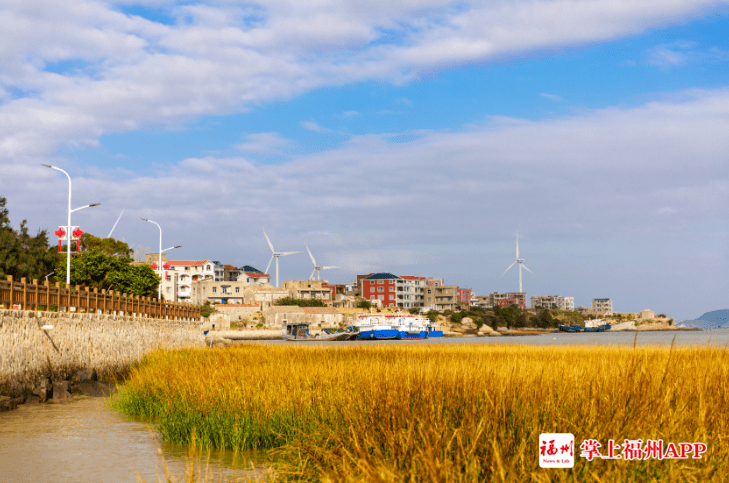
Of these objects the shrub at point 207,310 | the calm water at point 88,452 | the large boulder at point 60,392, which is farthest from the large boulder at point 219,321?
the calm water at point 88,452

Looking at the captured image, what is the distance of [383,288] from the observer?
196375 mm

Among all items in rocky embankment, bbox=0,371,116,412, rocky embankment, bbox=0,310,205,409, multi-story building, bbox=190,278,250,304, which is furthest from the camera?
multi-story building, bbox=190,278,250,304

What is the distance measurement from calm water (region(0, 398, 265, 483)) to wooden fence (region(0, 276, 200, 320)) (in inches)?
299

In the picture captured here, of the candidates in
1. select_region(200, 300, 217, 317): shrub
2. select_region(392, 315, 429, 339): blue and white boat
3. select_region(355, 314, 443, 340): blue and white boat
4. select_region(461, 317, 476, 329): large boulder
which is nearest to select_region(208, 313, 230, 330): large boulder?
select_region(200, 300, 217, 317): shrub

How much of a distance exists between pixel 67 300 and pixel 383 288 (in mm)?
163341

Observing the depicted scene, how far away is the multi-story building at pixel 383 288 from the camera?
19512 centimetres

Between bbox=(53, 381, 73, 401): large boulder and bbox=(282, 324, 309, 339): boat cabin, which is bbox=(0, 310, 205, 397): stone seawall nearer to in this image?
bbox=(53, 381, 73, 401): large boulder

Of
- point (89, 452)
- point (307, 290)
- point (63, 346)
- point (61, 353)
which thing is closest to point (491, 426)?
point (89, 452)

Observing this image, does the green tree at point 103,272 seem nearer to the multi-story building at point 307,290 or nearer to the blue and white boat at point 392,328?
the blue and white boat at point 392,328

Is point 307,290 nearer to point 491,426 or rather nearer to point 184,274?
point 184,274

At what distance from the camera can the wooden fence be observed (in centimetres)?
2858

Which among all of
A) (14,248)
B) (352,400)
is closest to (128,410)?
(352,400)

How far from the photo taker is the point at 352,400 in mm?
10633

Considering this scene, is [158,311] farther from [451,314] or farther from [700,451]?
[451,314]
